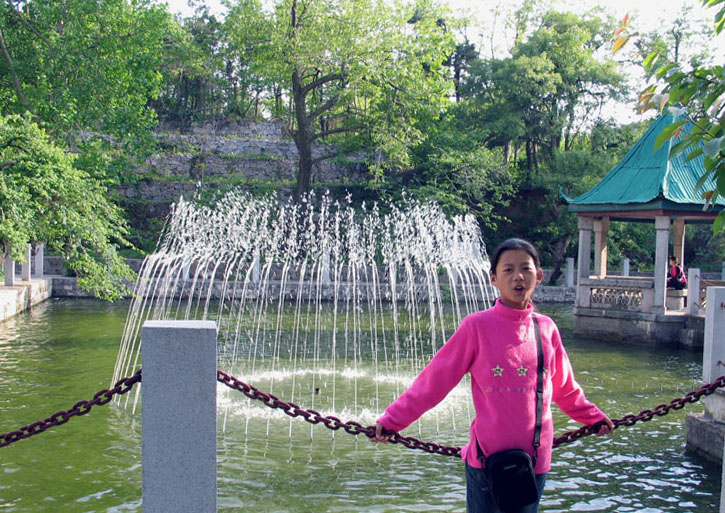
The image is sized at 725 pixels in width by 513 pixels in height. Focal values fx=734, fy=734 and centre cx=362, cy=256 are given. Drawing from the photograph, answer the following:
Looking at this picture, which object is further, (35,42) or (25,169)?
(35,42)

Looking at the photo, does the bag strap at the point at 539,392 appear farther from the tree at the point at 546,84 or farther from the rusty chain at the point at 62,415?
the tree at the point at 546,84

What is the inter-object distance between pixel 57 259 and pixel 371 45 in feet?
37.6

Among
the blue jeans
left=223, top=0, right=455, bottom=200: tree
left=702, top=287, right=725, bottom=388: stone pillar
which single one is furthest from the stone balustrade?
the blue jeans

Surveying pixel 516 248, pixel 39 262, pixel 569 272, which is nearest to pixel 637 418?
pixel 516 248

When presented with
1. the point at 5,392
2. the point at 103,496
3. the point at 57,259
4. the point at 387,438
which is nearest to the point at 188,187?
the point at 57,259

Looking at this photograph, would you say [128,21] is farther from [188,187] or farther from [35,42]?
[188,187]

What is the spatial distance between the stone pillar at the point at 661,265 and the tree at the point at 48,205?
1014 centimetres

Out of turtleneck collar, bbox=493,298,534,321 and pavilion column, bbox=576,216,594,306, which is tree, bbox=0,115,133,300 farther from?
pavilion column, bbox=576,216,594,306

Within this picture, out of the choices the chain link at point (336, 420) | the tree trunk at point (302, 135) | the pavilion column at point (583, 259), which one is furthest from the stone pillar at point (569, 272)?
the chain link at point (336, 420)

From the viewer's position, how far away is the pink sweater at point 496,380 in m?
2.86

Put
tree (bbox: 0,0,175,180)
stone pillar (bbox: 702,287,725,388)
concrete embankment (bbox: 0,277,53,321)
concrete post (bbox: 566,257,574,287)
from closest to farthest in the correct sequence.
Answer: stone pillar (bbox: 702,287,725,388), concrete embankment (bbox: 0,277,53,321), tree (bbox: 0,0,175,180), concrete post (bbox: 566,257,574,287)

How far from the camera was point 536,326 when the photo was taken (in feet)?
9.80

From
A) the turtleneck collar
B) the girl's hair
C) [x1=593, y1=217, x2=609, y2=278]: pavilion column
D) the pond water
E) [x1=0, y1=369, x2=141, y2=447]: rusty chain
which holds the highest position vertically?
[x1=593, y1=217, x2=609, y2=278]: pavilion column

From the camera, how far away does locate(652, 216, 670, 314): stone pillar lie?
578 inches
